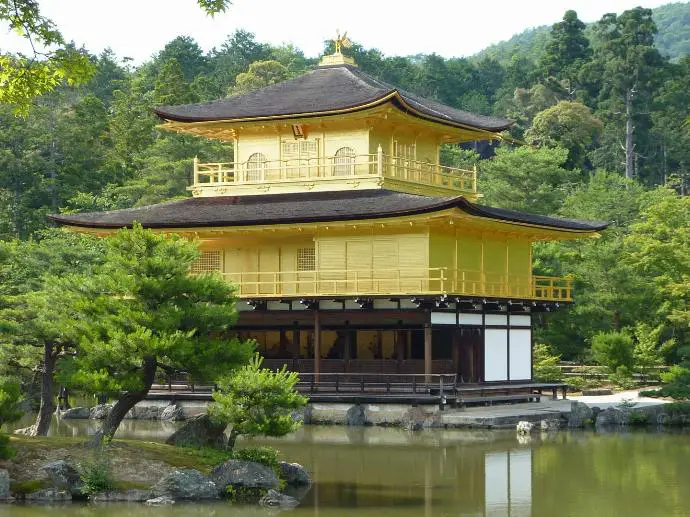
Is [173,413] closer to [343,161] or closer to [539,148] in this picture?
[343,161]

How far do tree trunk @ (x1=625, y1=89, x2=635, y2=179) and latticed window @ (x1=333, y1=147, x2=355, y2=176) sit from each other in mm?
45703

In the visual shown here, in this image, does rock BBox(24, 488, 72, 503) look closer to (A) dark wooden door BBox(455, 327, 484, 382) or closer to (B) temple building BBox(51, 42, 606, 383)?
(B) temple building BBox(51, 42, 606, 383)

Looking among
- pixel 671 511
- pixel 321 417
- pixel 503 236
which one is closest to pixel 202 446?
pixel 671 511

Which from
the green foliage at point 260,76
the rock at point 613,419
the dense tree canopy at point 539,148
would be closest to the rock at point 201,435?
the dense tree canopy at point 539,148

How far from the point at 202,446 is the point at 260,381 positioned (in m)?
2.10

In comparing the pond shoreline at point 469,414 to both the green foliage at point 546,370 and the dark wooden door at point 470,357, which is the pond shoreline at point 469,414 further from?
the green foliage at point 546,370

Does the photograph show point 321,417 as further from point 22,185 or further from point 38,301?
point 22,185

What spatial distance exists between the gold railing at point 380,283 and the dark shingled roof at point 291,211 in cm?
175

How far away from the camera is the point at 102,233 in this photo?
1684 inches

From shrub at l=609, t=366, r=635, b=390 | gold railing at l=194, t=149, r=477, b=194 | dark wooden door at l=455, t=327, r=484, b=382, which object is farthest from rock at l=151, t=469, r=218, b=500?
shrub at l=609, t=366, r=635, b=390

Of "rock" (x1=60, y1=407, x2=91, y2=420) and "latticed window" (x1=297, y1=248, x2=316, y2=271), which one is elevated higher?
"latticed window" (x1=297, y1=248, x2=316, y2=271)

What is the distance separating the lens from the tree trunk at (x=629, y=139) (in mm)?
85875

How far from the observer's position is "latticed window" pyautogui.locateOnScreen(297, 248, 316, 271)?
4201cm

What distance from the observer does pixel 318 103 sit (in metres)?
43.0
